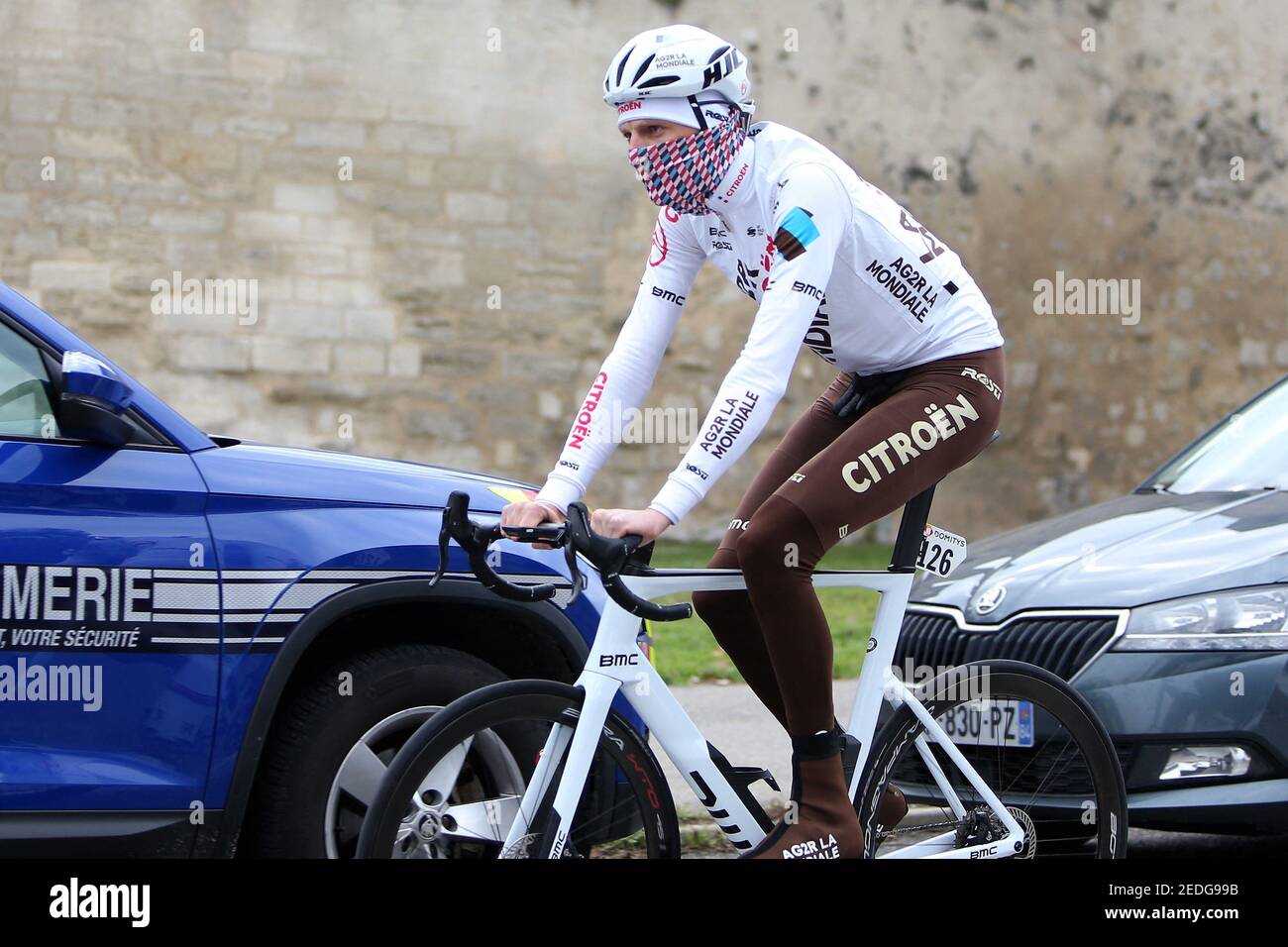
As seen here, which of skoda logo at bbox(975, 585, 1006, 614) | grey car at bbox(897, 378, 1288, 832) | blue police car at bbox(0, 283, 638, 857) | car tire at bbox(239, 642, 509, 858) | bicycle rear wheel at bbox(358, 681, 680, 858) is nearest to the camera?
bicycle rear wheel at bbox(358, 681, 680, 858)

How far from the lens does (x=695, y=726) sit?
3.35 meters

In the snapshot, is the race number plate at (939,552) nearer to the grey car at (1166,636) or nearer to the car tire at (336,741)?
the grey car at (1166,636)

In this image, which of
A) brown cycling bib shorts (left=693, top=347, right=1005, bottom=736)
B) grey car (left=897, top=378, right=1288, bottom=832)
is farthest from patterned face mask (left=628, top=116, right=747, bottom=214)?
grey car (left=897, top=378, right=1288, bottom=832)

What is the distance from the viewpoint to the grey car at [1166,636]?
13.6 feet

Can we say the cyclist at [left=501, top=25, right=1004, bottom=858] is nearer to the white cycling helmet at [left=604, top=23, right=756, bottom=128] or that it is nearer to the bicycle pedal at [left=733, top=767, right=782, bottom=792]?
the white cycling helmet at [left=604, top=23, right=756, bottom=128]

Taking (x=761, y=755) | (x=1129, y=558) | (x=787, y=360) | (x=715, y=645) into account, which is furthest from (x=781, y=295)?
(x=715, y=645)

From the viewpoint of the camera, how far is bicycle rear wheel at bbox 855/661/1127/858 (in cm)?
366

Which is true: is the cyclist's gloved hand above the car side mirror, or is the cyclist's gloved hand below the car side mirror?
below

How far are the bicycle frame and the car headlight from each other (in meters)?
0.81

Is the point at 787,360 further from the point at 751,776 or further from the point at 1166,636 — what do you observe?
the point at 1166,636

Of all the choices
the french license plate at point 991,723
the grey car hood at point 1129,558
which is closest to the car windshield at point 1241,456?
the grey car hood at point 1129,558

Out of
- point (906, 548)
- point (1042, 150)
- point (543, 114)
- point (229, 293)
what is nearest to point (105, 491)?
point (906, 548)

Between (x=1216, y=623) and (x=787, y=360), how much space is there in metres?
1.74

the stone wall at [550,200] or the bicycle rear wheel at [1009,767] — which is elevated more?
the stone wall at [550,200]
